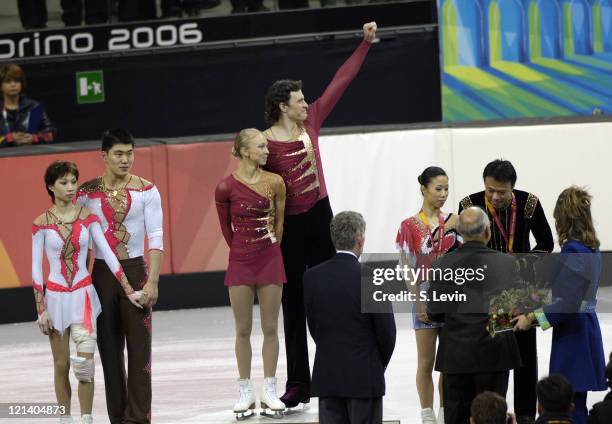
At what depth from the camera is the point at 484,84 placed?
52.2ft

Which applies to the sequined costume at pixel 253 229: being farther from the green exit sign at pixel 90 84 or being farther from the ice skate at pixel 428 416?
the green exit sign at pixel 90 84

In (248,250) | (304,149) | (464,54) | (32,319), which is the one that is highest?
(464,54)

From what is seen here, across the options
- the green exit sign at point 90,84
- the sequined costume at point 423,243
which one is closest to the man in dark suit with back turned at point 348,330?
the sequined costume at point 423,243

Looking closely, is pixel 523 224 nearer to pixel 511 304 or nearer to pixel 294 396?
pixel 511 304

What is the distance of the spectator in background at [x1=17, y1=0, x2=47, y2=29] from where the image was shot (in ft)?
55.2

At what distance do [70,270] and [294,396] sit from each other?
1.62 m

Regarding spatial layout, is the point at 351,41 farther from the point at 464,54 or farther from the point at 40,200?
the point at 40,200

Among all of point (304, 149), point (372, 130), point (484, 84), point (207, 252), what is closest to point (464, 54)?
point (484, 84)

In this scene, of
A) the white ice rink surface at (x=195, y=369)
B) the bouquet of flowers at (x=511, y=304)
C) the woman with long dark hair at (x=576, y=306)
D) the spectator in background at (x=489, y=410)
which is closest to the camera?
the spectator in background at (x=489, y=410)

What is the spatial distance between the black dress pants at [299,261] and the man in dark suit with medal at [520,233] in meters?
0.97

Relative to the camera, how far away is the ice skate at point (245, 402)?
8406mm

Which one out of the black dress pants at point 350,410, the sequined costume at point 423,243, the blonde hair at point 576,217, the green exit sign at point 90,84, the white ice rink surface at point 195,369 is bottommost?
the white ice rink surface at point 195,369

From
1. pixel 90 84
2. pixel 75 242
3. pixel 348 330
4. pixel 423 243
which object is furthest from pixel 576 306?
pixel 90 84

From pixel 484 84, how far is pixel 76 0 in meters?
5.04
